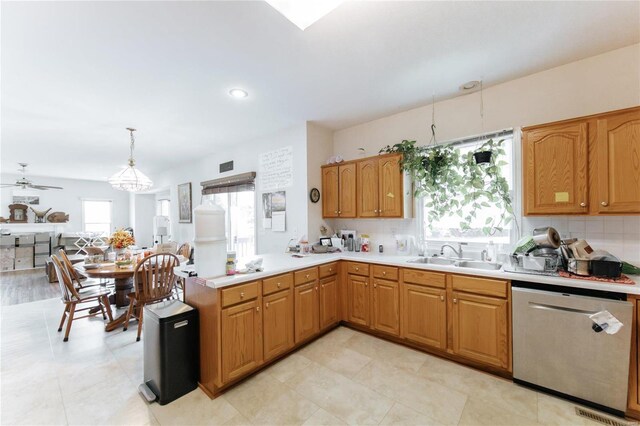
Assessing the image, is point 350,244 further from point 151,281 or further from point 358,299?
point 151,281

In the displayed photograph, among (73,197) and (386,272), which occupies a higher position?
(73,197)

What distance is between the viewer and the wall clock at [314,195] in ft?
11.9

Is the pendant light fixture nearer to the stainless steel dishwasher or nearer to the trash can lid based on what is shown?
the trash can lid

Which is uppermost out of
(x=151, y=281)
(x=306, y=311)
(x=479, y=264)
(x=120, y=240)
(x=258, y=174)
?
(x=258, y=174)

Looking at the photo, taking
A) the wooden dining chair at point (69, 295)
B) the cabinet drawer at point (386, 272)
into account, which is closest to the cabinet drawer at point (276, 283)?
the cabinet drawer at point (386, 272)

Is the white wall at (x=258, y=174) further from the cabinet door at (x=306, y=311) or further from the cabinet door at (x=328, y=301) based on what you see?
the cabinet door at (x=306, y=311)

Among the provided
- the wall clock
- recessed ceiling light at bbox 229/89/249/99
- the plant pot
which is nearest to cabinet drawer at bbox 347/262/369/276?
the wall clock

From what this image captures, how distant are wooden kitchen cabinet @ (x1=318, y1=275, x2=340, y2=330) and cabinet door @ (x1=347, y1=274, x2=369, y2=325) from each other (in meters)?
0.16

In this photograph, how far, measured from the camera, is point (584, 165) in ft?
6.79

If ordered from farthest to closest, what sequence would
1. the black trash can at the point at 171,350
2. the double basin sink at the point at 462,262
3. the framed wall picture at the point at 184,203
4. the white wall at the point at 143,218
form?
the white wall at the point at 143,218 → the framed wall picture at the point at 184,203 → the double basin sink at the point at 462,262 → the black trash can at the point at 171,350

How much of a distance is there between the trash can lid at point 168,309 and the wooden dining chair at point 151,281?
3.05 ft

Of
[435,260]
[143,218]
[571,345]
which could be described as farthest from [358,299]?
[143,218]

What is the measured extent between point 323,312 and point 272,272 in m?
0.93

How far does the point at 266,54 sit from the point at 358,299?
262 centimetres
